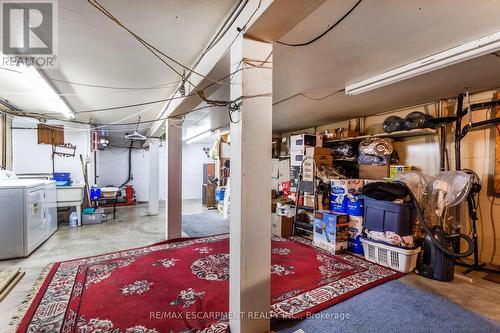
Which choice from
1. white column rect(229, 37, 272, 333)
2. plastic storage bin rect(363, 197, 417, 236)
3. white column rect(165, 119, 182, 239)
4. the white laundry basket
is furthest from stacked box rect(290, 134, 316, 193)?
white column rect(229, 37, 272, 333)

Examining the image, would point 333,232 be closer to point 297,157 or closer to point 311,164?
point 311,164

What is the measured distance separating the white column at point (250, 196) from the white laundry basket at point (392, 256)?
6.50 ft

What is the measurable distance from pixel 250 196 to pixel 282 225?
109 inches

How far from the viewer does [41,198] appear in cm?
375

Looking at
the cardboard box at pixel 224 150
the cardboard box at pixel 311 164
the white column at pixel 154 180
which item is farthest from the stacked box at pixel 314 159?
the white column at pixel 154 180

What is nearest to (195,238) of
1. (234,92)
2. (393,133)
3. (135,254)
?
(135,254)

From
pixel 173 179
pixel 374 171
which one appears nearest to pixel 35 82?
pixel 173 179

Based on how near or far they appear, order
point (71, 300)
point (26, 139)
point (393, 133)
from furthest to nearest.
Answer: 1. point (26, 139)
2. point (393, 133)
3. point (71, 300)

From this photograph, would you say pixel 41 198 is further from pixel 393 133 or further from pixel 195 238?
pixel 393 133

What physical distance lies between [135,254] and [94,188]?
3.11 meters

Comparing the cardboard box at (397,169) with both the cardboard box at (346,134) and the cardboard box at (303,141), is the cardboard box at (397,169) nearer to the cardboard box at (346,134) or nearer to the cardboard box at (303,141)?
the cardboard box at (346,134)

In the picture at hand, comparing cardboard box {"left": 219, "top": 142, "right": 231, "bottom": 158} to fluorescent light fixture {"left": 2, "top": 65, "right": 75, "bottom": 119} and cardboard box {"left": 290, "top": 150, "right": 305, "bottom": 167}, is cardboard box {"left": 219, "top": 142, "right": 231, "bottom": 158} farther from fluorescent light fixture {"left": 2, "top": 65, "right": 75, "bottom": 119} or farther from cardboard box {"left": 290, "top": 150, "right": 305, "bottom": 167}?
fluorescent light fixture {"left": 2, "top": 65, "right": 75, "bottom": 119}

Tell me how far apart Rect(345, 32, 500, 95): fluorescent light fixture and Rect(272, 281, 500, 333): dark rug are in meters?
2.20

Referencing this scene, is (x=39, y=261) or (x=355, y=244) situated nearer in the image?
(x=39, y=261)
